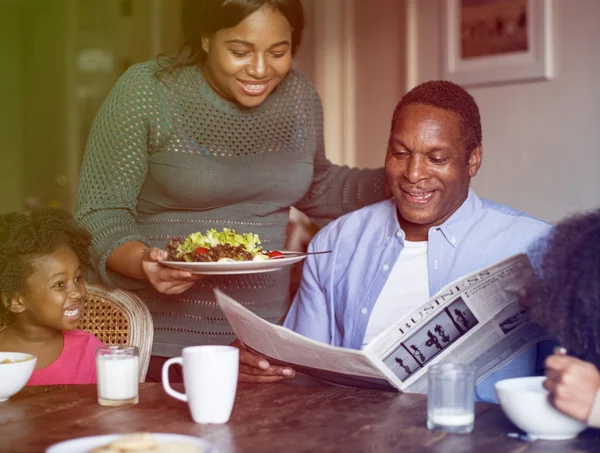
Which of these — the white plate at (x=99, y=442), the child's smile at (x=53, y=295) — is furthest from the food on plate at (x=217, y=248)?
the white plate at (x=99, y=442)

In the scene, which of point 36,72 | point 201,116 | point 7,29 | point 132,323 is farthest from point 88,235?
point 7,29

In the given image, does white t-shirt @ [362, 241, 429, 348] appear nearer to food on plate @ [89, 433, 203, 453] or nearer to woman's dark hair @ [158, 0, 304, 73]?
woman's dark hair @ [158, 0, 304, 73]

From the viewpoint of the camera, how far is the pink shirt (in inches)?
77.8

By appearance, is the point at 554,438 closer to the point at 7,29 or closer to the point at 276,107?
the point at 276,107

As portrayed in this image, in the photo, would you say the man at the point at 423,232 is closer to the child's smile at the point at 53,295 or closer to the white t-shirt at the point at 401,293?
the white t-shirt at the point at 401,293

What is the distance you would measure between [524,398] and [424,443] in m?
0.16

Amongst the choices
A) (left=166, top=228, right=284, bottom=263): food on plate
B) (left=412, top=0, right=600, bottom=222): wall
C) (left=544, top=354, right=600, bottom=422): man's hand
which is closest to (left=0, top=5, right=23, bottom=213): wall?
(left=412, top=0, right=600, bottom=222): wall

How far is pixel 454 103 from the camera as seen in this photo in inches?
75.0

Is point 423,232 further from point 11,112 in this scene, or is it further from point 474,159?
point 11,112

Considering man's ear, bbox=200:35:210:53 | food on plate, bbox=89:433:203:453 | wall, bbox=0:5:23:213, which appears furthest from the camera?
wall, bbox=0:5:23:213

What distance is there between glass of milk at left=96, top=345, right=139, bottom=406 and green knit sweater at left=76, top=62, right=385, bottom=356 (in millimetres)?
559

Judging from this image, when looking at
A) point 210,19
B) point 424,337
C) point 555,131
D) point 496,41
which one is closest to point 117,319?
point 210,19

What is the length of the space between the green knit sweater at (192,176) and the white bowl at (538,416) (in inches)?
41.3

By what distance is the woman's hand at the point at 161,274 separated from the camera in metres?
1.86
